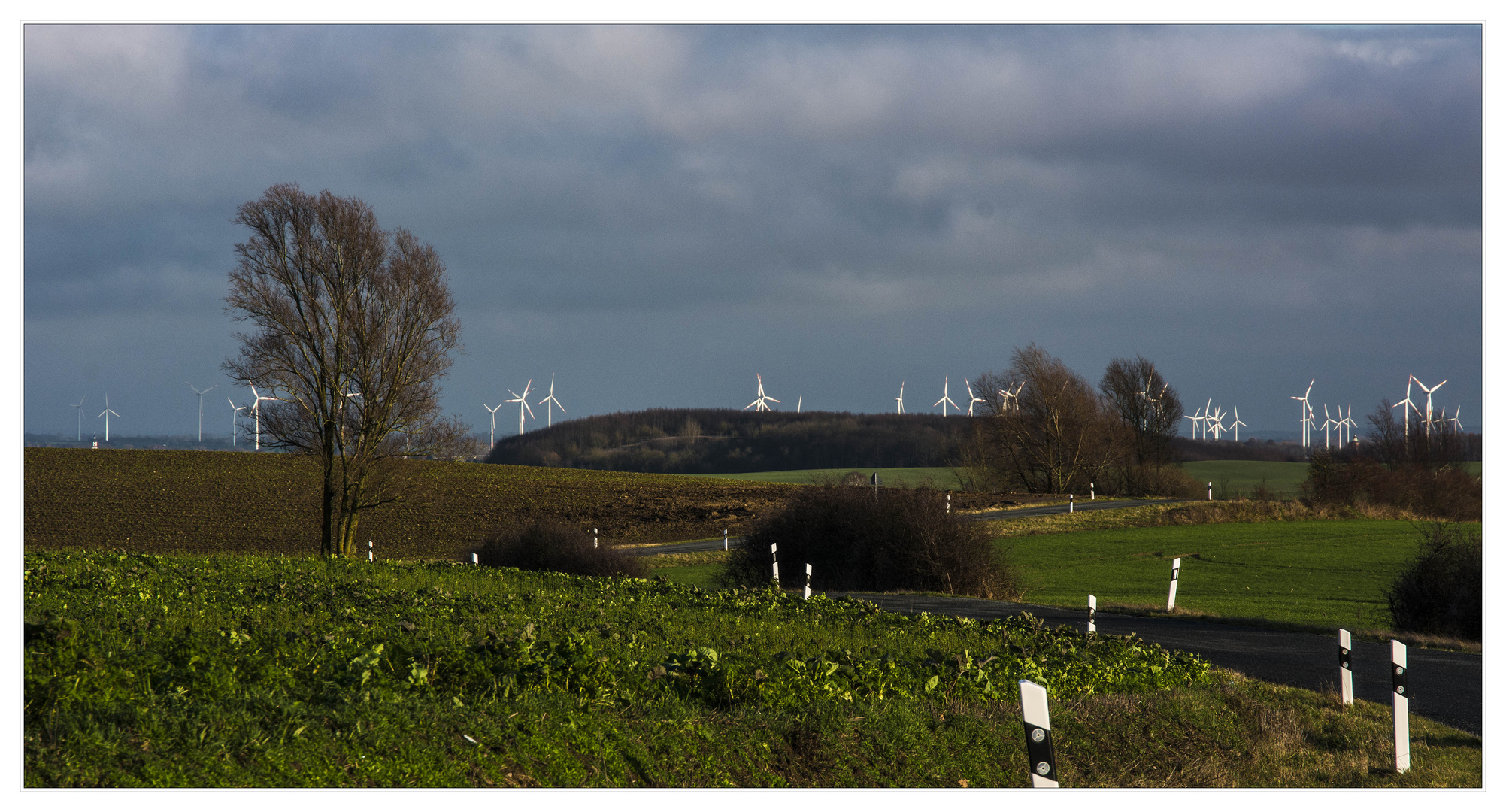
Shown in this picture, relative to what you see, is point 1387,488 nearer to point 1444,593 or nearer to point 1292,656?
point 1444,593

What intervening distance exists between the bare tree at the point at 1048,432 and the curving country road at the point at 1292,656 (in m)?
52.2

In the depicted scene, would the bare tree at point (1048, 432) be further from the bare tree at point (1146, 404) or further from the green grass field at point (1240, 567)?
the green grass field at point (1240, 567)

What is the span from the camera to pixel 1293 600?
79.5ft

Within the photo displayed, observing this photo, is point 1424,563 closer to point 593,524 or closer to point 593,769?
point 593,769

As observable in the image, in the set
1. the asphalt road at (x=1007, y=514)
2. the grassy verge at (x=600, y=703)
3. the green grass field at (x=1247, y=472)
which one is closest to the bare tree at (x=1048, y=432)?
the asphalt road at (x=1007, y=514)

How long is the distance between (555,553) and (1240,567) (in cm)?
2389

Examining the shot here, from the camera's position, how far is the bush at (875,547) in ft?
70.5

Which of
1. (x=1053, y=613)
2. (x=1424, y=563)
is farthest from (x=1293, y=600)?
(x=1053, y=613)

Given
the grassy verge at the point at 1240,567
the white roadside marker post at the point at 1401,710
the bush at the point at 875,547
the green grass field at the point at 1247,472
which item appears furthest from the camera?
the green grass field at the point at 1247,472

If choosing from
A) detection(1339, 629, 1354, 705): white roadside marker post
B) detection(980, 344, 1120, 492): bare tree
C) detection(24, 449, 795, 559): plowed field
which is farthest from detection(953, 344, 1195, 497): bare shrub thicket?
detection(1339, 629, 1354, 705): white roadside marker post

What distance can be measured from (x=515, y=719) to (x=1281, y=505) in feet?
176

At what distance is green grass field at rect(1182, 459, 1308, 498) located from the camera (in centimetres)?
9750

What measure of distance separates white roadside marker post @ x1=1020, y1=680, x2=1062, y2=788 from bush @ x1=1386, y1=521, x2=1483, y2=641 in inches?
648

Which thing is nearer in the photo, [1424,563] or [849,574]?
[1424,563]
